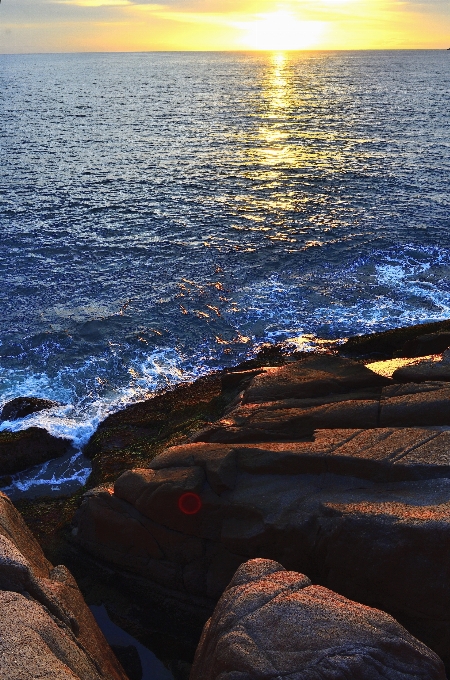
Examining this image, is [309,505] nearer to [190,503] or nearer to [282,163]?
[190,503]

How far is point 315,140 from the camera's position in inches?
3317

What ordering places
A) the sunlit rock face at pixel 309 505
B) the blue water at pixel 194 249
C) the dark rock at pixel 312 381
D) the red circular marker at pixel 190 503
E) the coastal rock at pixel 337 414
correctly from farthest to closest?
1. the blue water at pixel 194 249
2. the dark rock at pixel 312 381
3. the coastal rock at pixel 337 414
4. the red circular marker at pixel 190 503
5. the sunlit rock face at pixel 309 505

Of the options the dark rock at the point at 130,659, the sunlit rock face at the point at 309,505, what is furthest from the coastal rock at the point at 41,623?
the sunlit rock face at the point at 309,505

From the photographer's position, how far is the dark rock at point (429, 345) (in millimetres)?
26359

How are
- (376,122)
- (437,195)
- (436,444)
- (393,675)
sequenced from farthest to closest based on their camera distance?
(376,122)
(437,195)
(436,444)
(393,675)

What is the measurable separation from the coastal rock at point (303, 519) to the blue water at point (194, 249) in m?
7.93

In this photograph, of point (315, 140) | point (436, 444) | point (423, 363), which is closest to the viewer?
point (436, 444)

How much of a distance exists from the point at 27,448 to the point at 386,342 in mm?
19179

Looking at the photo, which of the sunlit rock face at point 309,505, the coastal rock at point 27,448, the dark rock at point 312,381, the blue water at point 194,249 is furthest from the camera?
the blue water at point 194,249

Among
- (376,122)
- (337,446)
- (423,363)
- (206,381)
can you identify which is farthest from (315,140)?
(337,446)

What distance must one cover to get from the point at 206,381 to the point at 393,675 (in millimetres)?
20516

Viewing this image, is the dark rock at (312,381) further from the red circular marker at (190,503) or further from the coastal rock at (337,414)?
the red circular marker at (190,503)

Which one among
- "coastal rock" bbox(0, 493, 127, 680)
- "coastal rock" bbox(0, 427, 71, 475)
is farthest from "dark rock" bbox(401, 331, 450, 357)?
"coastal rock" bbox(0, 493, 127, 680)

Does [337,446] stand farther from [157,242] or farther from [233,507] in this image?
[157,242]
